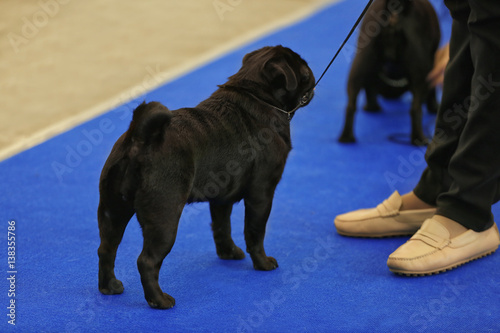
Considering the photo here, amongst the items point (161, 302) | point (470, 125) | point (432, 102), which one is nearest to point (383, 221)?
point (470, 125)

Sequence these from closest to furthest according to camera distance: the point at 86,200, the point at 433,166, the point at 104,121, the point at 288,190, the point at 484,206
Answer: the point at 484,206 → the point at 433,166 → the point at 86,200 → the point at 288,190 → the point at 104,121

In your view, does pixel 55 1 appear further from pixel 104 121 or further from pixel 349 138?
pixel 349 138

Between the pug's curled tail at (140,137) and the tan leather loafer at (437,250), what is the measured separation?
1126mm

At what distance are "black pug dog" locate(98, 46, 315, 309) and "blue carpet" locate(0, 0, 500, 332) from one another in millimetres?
133

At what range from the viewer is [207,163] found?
7.38 feet

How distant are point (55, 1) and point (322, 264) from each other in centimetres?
679

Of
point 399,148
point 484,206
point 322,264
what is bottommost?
point 399,148

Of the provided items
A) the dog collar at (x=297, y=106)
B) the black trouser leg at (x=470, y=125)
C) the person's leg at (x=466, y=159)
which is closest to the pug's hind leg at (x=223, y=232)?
the dog collar at (x=297, y=106)

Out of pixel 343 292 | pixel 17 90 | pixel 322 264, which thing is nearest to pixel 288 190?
pixel 322 264

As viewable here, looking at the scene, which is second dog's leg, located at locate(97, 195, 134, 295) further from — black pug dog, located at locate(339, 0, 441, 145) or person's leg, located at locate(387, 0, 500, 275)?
black pug dog, located at locate(339, 0, 441, 145)

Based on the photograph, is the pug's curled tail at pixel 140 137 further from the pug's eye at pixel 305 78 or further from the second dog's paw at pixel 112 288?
the pug's eye at pixel 305 78

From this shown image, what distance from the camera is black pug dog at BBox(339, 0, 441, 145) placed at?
156 inches

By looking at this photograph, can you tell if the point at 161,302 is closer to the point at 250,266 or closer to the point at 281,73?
the point at 250,266

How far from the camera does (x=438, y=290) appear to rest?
98.7 inches
